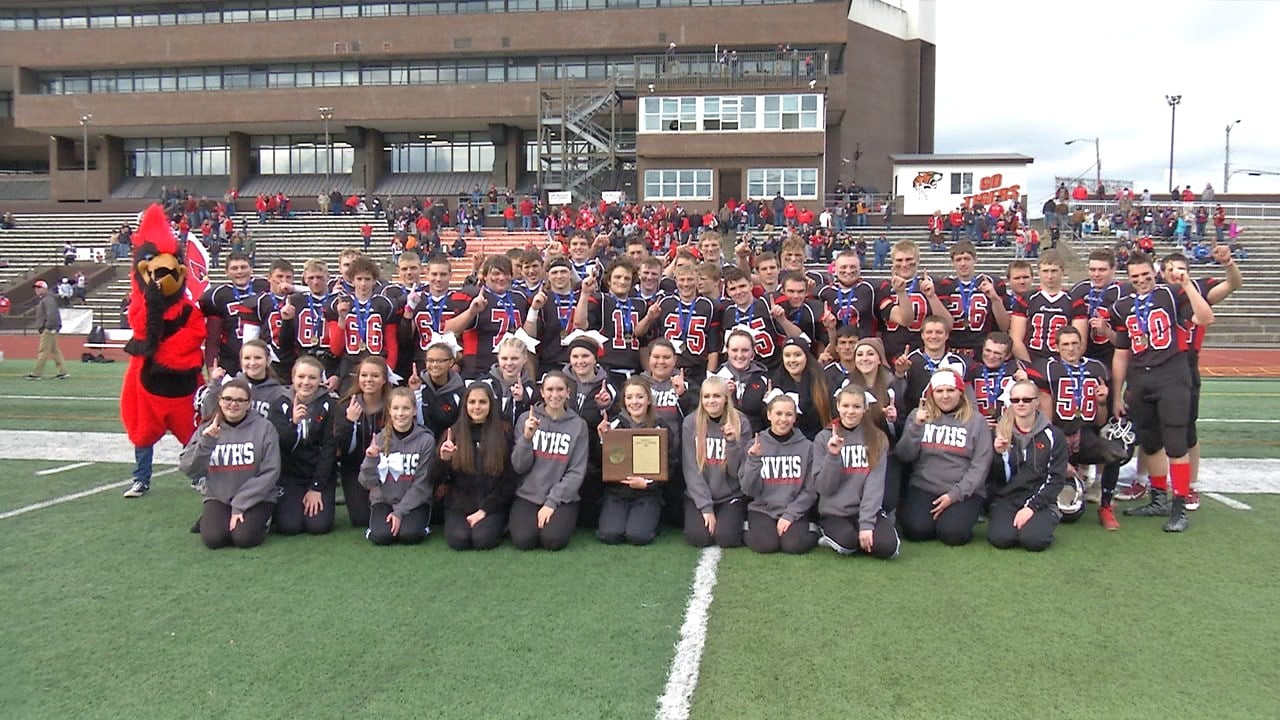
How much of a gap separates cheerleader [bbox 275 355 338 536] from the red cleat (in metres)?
5.33

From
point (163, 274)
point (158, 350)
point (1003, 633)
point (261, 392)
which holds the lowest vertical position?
point (1003, 633)

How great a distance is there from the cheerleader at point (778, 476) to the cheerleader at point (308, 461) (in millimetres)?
2812

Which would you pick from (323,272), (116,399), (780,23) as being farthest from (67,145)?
(323,272)

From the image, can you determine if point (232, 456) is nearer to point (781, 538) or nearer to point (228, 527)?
point (228, 527)

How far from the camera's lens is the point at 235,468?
6078mm

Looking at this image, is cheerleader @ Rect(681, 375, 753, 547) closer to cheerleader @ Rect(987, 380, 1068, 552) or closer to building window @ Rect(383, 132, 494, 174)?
cheerleader @ Rect(987, 380, 1068, 552)

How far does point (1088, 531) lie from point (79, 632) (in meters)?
6.07

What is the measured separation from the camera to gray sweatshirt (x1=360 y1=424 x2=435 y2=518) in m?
6.06

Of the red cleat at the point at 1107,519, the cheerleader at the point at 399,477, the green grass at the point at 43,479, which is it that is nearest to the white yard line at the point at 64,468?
the green grass at the point at 43,479

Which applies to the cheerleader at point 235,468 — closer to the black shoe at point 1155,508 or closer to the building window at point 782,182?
the black shoe at point 1155,508

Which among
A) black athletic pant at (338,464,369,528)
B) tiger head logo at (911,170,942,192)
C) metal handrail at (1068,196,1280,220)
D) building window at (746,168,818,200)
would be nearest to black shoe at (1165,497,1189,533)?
black athletic pant at (338,464,369,528)

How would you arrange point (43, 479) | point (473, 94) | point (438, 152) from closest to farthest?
point (43, 479) < point (473, 94) < point (438, 152)

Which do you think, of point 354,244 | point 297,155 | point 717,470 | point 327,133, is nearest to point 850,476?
point 717,470

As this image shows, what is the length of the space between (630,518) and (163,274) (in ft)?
14.0
